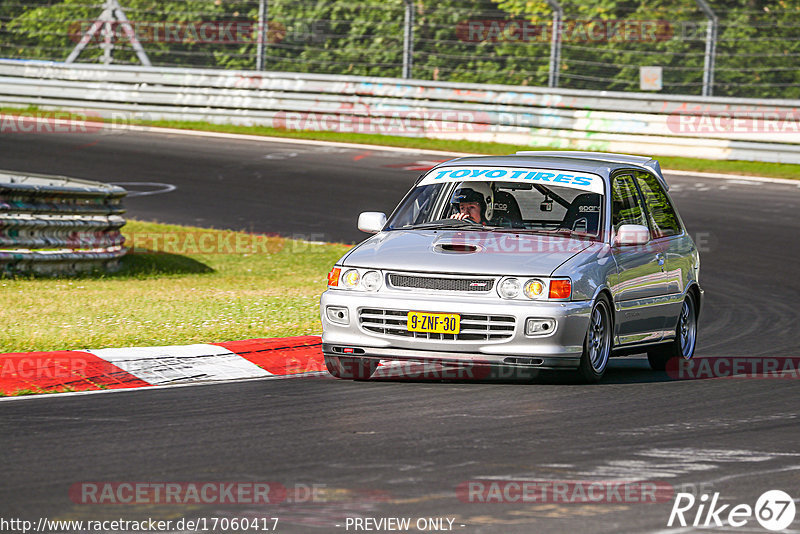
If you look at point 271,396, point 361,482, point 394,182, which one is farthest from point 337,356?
point 394,182

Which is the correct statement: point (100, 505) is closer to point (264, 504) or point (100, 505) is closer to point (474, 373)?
point (264, 504)

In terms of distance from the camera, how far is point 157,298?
43.7 ft

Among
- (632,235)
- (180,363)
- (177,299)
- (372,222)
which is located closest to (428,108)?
(177,299)

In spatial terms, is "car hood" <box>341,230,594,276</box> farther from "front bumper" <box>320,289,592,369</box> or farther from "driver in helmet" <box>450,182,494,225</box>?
"driver in helmet" <box>450,182,494,225</box>

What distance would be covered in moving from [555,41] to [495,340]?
1839 cm

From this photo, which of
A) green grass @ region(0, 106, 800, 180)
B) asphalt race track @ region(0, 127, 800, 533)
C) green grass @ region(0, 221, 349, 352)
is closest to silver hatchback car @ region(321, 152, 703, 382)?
asphalt race track @ region(0, 127, 800, 533)

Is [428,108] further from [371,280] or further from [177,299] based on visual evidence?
[371,280]

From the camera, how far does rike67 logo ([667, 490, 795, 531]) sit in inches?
223

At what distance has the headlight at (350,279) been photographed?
30.5 feet

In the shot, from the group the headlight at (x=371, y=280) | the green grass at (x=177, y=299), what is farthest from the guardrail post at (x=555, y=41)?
the headlight at (x=371, y=280)

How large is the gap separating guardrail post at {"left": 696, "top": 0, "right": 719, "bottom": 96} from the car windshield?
51.4ft

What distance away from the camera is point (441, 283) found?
903cm

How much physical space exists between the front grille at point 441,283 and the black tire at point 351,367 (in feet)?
2.23

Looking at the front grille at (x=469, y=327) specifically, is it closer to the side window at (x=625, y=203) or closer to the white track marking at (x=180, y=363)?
the white track marking at (x=180, y=363)
